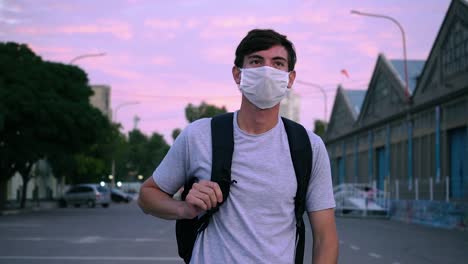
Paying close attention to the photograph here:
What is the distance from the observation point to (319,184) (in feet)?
11.3

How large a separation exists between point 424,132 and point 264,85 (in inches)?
1793

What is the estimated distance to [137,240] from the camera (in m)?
21.2

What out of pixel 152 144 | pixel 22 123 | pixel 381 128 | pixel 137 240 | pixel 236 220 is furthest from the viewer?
pixel 152 144

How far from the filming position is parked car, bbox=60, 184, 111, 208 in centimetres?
5716

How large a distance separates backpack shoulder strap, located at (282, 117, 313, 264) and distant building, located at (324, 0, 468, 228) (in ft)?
94.9

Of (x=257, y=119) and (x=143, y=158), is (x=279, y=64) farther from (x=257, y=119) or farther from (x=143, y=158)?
(x=143, y=158)

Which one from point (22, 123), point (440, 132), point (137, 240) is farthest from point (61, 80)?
point (137, 240)

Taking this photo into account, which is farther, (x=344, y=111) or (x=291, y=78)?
(x=344, y=111)

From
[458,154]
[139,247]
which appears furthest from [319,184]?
[458,154]

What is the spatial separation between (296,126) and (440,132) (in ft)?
138

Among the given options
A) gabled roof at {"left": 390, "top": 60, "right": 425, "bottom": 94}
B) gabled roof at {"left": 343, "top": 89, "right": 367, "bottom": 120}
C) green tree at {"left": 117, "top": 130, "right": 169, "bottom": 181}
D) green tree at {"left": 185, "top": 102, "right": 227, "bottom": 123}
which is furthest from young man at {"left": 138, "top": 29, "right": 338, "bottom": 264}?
green tree at {"left": 117, "top": 130, "right": 169, "bottom": 181}

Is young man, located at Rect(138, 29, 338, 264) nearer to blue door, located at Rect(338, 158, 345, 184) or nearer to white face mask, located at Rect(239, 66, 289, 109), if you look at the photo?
white face mask, located at Rect(239, 66, 289, 109)

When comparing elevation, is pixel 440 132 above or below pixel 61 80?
below

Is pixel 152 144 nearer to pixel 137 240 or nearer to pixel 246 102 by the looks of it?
pixel 137 240
